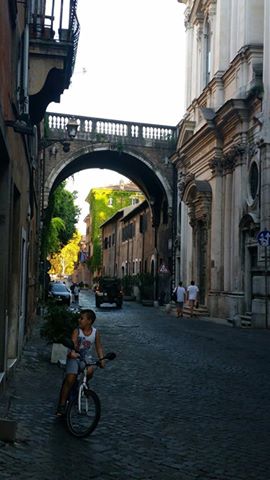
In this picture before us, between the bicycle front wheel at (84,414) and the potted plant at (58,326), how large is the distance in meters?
5.19

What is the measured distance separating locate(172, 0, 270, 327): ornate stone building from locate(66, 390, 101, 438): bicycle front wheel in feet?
49.2

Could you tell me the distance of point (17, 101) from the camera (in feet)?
31.5

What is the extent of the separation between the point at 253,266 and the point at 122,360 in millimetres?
12100

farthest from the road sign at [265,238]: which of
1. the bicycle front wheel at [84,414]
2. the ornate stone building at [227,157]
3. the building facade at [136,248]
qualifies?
the building facade at [136,248]

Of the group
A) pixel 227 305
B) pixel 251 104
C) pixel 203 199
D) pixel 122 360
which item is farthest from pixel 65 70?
pixel 203 199

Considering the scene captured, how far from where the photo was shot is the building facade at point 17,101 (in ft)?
25.5

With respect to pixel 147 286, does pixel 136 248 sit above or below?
above

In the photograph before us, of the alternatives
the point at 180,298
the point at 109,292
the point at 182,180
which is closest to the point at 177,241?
the point at 182,180

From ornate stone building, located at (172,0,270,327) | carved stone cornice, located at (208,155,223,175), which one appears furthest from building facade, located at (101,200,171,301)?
carved stone cornice, located at (208,155,223,175)

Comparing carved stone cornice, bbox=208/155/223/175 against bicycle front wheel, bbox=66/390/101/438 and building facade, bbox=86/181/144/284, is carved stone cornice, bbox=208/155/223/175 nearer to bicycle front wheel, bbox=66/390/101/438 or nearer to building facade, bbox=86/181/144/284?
bicycle front wheel, bbox=66/390/101/438

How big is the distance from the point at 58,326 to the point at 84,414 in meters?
5.41

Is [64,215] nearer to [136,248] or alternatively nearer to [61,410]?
[136,248]

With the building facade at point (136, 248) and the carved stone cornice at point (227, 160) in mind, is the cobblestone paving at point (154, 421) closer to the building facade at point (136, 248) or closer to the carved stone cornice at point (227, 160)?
the carved stone cornice at point (227, 160)

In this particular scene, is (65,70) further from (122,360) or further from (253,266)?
(253,266)
